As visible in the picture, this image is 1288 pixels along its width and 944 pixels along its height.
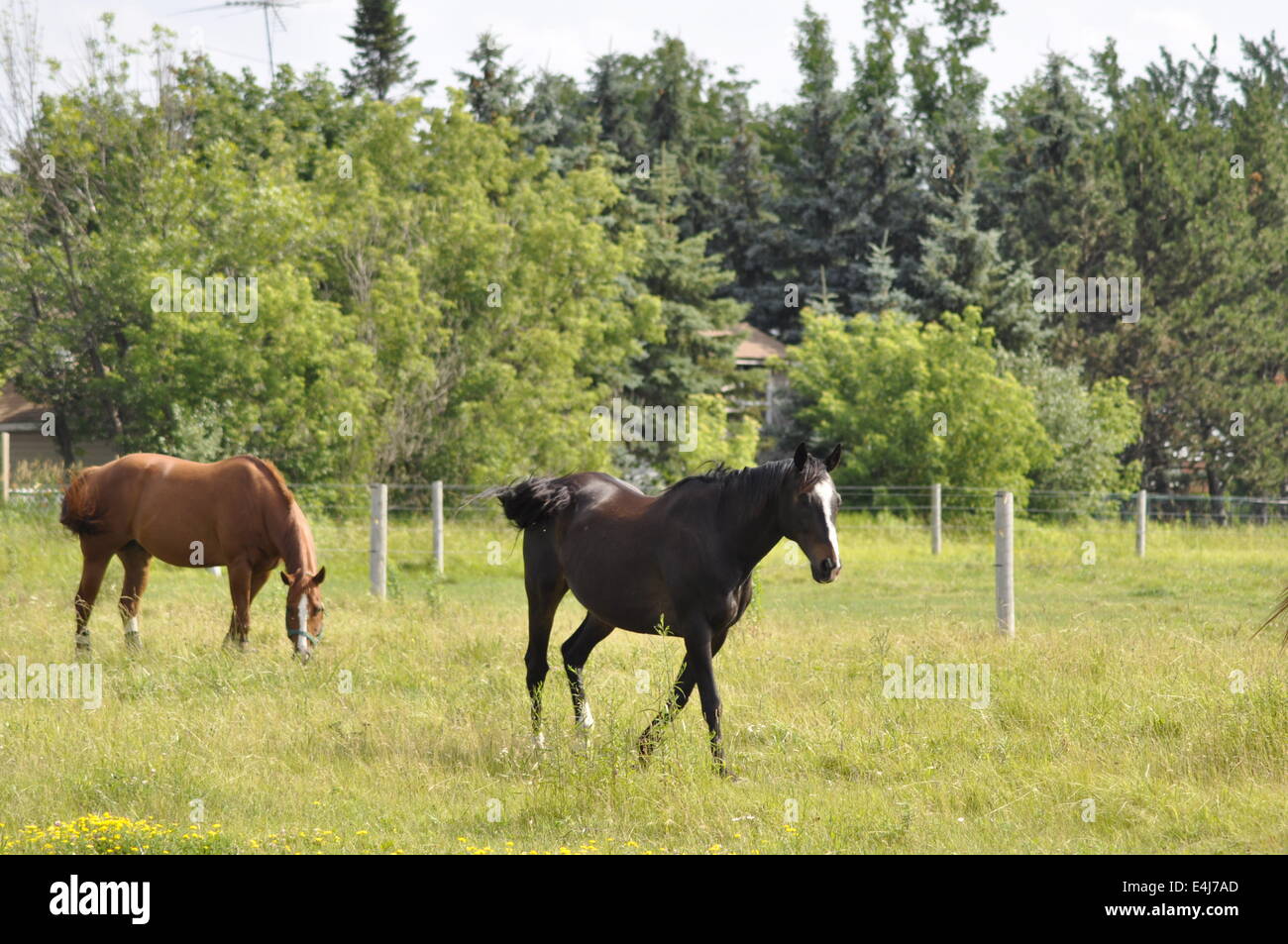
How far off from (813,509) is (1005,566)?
5.83 meters

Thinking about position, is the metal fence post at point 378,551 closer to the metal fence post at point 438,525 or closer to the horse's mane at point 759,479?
the metal fence post at point 438,525

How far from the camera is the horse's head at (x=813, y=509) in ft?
21.8

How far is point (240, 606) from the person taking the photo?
35.2 feet

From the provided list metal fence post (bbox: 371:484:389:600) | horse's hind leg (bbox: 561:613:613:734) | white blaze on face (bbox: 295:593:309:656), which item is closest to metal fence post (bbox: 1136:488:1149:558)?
metal fence post (bbox: 371:484:389:600)

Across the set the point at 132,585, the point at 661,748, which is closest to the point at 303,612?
the point at 132,585

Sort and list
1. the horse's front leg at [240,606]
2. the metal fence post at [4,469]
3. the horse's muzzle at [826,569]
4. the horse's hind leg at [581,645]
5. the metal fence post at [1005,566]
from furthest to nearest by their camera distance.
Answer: the metal fence post at [4,469] < the metal fence post at [1005,566] < the horse's front leg at [240,606] < the horse's hind leg at [581,645] < the horse's muzzle at [826,569]

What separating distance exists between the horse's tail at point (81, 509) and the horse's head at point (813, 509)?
712cm

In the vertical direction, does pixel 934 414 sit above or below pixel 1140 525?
above

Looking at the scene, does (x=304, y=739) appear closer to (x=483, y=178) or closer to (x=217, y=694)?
(x=217, y=694)

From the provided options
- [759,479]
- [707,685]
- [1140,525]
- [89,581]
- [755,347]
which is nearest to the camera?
[707,685]

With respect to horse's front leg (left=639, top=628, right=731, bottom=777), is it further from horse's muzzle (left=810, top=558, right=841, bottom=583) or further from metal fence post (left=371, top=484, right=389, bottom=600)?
metal fence post (left=371, top=484, right=389, bottom=600)

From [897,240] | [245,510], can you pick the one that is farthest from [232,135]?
[245,510]

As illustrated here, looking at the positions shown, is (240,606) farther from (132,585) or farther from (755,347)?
(755,347)

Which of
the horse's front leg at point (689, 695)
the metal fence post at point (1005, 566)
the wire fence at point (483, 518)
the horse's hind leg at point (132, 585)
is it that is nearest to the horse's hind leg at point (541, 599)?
the horse's front leg at point (689, 695)
